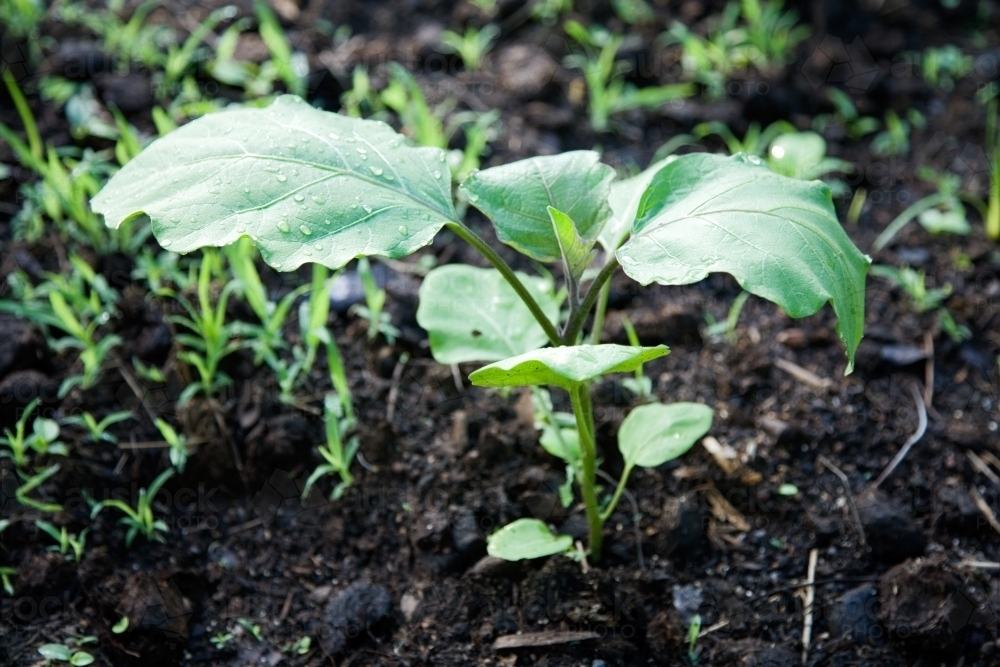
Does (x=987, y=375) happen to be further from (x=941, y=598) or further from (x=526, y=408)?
(x=526, y=408)

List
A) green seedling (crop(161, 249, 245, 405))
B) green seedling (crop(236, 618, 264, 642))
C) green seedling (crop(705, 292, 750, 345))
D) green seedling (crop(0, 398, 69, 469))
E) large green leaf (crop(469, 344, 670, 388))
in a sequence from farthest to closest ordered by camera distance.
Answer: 1. green seedling (crop(705, 292, 750, 345))
2. green seedling (crop(161, 249, 245, 405))
3. green seedling (crop(0, 398, 69, 469))
4. green seedling (crop(236, 618, 264, 642))
5. large green leaf (crop(469, 344, 670, 388))

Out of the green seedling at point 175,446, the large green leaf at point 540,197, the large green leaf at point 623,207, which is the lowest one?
the green seedling at point 175,446

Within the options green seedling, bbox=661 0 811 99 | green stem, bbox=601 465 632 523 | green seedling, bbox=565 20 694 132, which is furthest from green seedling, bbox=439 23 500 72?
green stem, bbox=601 465 632 523

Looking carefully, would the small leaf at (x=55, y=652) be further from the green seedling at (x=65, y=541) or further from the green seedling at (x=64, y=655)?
the green seedling at (x=65, y=541)

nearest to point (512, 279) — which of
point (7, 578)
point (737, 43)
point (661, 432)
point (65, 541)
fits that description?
point (661, 432)

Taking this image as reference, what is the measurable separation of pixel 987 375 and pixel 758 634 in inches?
39.1

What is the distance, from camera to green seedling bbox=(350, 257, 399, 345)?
2133 millimetres

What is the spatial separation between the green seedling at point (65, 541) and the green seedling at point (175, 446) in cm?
21

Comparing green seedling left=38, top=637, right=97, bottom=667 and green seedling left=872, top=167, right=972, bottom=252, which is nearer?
green seedling left=38, top=637, right=97, bottom=667

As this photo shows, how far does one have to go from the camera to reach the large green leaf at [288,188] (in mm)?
1377

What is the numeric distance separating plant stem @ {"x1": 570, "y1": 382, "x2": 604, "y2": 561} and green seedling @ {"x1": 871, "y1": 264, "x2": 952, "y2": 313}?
115cm

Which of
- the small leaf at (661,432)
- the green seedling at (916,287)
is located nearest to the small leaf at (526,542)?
the small leaf at (661,432)

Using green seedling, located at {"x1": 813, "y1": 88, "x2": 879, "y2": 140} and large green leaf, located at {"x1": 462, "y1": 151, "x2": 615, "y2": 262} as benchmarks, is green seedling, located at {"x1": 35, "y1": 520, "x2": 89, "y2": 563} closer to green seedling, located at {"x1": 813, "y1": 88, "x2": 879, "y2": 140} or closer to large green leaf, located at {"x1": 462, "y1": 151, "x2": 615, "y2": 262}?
large green leaf, located at {"x1": 462, "y1": 151, "x2": 615, "y2": 262}

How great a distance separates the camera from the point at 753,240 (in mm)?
1344
